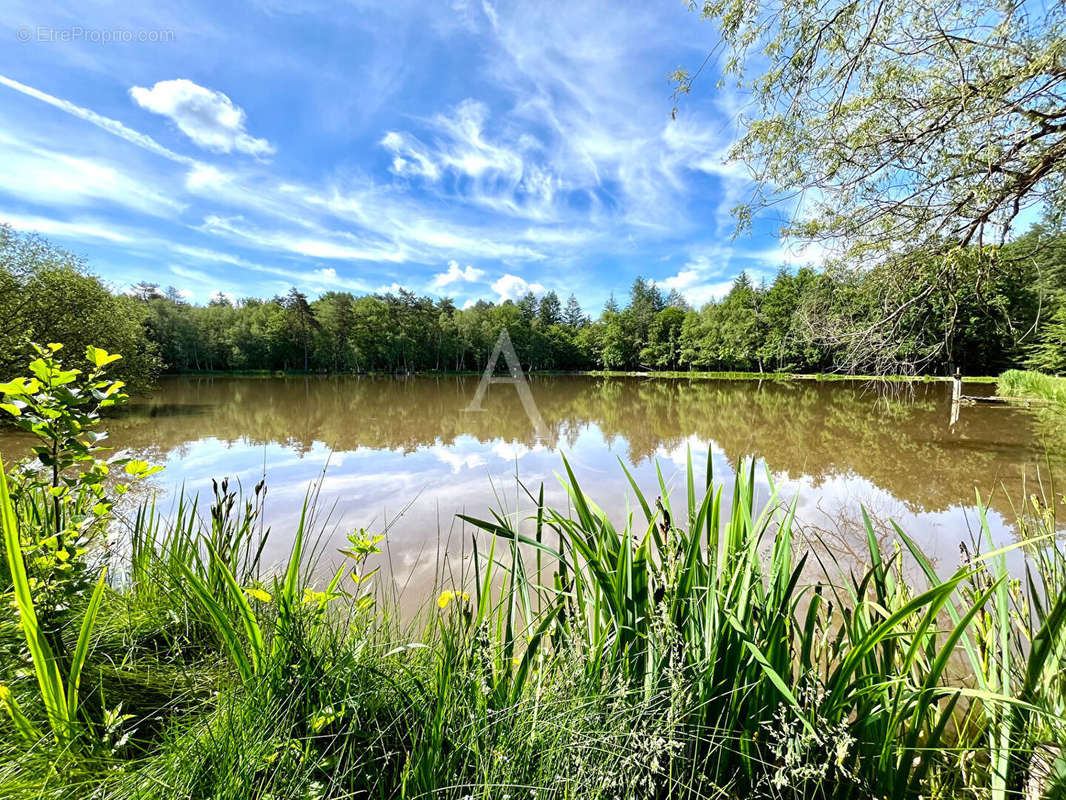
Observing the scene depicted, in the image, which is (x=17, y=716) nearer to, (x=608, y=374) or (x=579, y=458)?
(x=579, y=458)

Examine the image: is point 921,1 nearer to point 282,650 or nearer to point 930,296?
point 930,296

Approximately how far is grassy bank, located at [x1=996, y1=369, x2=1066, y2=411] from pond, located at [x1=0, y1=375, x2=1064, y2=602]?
45.1 inches

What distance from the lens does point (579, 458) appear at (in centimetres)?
920

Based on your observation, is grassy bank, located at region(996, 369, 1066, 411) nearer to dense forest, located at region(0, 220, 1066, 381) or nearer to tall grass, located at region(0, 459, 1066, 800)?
dense forest, located at region(0, 220, 1066, 381)

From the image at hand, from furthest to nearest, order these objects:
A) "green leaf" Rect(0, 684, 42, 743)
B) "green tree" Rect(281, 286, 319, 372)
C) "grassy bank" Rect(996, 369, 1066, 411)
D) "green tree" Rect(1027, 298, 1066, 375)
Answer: "green tree" Rect(281, 286, 319, 372), "green tree" Rect(1027, 298, 1066, 375), "grassy bank" Rect(996, 369, 1066, 411), "green leaf" Rect(0, 684, 42, 743)

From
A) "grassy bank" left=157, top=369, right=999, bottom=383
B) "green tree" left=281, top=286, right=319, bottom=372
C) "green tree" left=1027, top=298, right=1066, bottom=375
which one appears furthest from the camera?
"green tree" left=281, top=286, right=319, bottom=372

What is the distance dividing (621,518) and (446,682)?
14.2ft

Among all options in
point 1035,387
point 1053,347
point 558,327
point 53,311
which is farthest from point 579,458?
point 558,327

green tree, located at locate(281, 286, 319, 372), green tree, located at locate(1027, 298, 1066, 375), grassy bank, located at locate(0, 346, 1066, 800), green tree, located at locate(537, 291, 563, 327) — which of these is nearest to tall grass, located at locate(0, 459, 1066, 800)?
grassy bank, located at locate(0, 346, 1066, 800)

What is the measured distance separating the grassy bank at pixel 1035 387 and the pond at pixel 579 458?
3.76ft

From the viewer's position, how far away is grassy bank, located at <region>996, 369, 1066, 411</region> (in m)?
14.0

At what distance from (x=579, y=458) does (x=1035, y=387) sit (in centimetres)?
1942

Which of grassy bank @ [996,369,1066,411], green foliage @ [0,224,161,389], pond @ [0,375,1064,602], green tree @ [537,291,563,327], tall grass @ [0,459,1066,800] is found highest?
green tree @ [537,291,563,327]

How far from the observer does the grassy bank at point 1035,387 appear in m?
14.0
